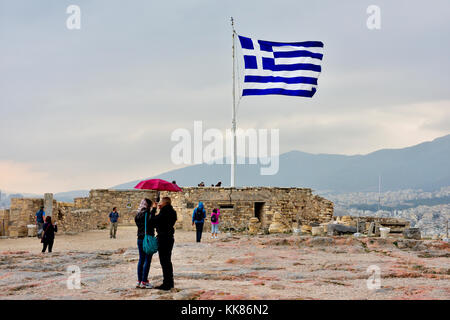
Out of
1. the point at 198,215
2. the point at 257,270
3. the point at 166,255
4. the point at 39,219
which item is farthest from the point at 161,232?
the point at 39,219

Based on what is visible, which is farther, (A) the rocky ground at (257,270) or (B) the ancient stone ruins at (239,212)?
(B) the ancient stone ruins at (239,212)

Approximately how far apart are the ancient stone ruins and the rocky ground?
15.9 feet

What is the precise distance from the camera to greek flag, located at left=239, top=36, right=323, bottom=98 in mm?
25781

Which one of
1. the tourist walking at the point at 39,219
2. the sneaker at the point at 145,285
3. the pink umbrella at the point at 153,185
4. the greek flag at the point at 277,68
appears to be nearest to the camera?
the sneaker at the point at 145,285

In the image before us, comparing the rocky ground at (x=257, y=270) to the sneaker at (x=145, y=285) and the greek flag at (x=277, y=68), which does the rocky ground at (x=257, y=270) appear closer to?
the sneaker at (x=145, y=285)

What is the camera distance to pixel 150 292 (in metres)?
10.2

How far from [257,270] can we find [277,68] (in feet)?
47.5

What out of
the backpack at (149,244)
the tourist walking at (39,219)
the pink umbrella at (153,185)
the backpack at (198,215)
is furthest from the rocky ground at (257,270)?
the tourist walking at (39,219)

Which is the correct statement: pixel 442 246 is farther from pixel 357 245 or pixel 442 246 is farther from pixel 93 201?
pixel 93 201

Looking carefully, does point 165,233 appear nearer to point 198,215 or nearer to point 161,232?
point 161,232

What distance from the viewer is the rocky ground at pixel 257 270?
1031 centimetres

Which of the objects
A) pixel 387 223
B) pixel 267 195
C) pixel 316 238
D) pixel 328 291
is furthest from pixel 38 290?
pixel 387 223

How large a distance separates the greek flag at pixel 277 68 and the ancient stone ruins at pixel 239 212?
6.89 m

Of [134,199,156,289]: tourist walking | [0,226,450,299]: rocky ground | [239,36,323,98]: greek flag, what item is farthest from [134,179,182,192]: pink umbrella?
[239,36,323,98]: greek flag
